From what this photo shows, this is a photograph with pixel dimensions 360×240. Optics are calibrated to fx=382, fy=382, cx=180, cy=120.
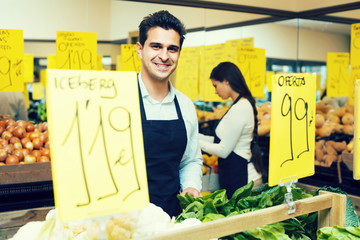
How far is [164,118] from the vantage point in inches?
78.7

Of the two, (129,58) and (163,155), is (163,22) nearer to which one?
(163,155)

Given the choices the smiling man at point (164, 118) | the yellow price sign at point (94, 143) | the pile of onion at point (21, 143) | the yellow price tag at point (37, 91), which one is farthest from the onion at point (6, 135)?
the yellow price sign at point (94, 143)

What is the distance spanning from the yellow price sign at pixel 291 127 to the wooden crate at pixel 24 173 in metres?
1.79

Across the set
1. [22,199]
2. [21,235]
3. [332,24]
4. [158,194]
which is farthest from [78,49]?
[332,24]

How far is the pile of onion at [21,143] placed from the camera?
283cm

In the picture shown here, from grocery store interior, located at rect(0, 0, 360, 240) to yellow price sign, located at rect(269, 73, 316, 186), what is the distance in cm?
106

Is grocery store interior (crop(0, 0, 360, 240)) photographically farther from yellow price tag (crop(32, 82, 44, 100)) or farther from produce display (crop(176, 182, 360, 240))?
produce display (crop(176, 182, 360, 240))

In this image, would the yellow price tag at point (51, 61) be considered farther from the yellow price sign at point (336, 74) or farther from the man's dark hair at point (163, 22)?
the yellow price sign at point (336, 74)

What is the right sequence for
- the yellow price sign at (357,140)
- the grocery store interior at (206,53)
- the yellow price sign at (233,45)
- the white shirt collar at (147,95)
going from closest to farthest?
the yellow price sign at (357,140), the white shirt collar at (147,95), the grocery store interior at (206,53), the yellow price sign at (233,45)

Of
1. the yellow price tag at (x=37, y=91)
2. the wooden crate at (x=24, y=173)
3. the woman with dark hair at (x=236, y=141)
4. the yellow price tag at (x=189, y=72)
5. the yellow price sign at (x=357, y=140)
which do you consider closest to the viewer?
the yellow price sign at (x=357, y=140)

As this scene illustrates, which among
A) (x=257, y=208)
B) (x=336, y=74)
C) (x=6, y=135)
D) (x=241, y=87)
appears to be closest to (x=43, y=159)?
(x=6, y=135)

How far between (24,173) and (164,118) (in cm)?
109

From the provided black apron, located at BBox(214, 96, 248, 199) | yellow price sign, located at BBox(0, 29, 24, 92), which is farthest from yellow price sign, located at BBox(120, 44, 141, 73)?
black apron, located at BBox(214, 96, 248, 199)

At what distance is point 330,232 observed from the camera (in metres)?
1.32
